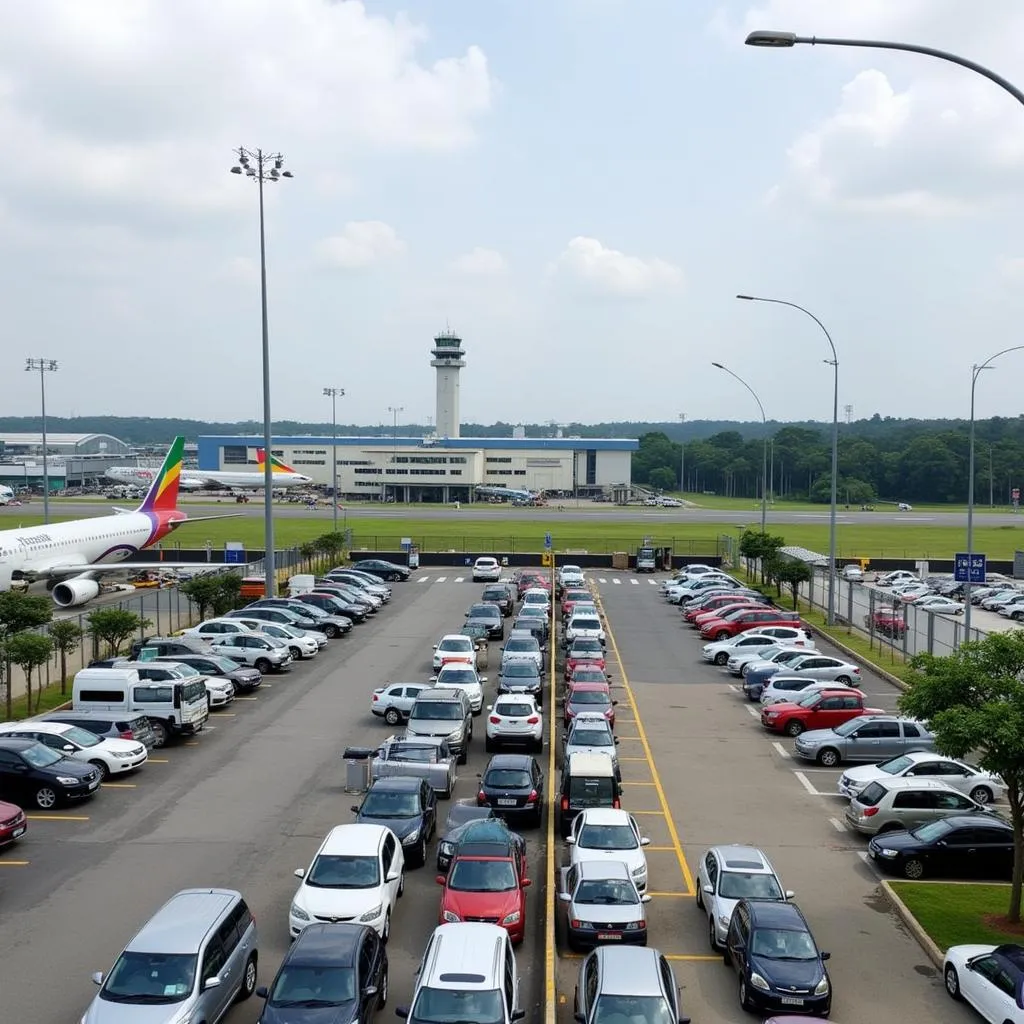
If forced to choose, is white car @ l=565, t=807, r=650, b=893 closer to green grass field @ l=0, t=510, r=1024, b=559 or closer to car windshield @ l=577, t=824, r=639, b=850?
car windshield @ l=577, t=824, r=639, b=850

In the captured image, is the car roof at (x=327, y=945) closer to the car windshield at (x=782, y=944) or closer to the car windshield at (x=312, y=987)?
the car windshield at (x=312, y=987)

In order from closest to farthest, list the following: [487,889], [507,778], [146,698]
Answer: [487,889] < [507,778] < [146,698]

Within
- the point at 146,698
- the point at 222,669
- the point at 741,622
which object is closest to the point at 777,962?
the point at 146,698

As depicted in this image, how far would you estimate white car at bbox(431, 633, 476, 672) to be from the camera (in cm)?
3491

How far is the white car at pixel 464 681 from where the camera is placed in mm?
30844

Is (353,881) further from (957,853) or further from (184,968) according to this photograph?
(957,853)

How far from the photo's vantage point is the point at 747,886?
1658cm

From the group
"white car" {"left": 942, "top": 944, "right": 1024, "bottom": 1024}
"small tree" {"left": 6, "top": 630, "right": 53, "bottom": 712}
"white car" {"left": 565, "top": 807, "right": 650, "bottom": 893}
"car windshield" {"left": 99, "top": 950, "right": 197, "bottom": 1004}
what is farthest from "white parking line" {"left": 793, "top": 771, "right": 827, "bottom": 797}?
"small tree" {"left": 6, "top": 630, "right": 53, "bottom": 712}

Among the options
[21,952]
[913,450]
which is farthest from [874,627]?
[913,450]

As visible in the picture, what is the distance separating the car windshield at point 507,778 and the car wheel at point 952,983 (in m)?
8.82

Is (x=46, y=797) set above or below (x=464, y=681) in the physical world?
below

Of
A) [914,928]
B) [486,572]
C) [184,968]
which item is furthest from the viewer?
[486,572]

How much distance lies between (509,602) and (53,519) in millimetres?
66370

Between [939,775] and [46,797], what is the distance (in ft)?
62.4
